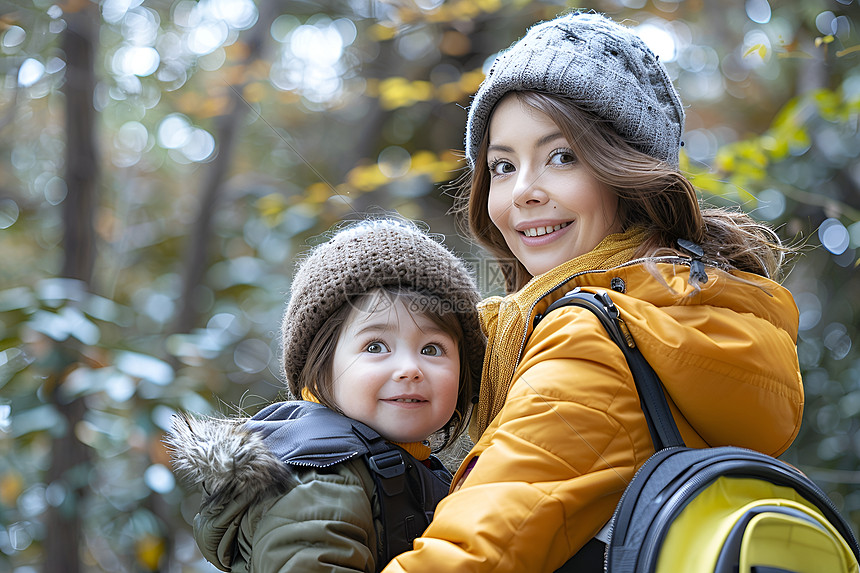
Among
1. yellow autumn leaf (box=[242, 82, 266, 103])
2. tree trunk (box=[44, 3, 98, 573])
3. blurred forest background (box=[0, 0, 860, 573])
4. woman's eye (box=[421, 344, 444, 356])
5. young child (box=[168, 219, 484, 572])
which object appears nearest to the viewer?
young child (box=[168, 219, 484, 572])

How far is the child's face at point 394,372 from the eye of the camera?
143 cm

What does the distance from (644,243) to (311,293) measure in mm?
710

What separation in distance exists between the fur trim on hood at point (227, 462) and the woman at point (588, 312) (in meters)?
0.30

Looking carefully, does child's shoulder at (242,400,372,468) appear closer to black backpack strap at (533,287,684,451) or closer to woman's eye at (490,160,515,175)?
black backpack strap at (533,287,684,451)

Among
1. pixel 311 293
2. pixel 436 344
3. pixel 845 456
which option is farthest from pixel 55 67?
pixel 845 456

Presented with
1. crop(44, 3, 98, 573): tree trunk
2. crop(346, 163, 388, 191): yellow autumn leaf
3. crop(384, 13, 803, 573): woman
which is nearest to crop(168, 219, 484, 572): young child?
crop(384, 13, 803, 573): woman

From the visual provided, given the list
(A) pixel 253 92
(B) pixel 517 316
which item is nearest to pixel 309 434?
(B) pixel 517 316

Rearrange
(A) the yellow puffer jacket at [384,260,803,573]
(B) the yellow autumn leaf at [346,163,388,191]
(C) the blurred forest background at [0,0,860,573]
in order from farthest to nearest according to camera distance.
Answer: (B) the yellow autumn leaf at [346,163,388,191]
(C) the blurred forest background at [0,0,860,573]
(A) the yellow puffer jacket at [384,260,803,573]

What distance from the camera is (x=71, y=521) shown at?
3.03 metres

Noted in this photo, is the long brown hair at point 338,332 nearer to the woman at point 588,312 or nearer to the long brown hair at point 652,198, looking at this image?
the woman at point 588,312

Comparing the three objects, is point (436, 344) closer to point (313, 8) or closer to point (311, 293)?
point (311, 293)

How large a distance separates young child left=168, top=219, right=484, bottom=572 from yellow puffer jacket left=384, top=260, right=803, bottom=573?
0.18 m

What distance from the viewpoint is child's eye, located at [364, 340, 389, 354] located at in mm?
1462

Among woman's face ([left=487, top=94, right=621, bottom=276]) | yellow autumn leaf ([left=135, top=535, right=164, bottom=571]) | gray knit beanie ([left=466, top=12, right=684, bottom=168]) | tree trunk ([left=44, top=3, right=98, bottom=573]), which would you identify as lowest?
yellow autumn leaf ([left=135, top=535, right=164, bottom=571])
